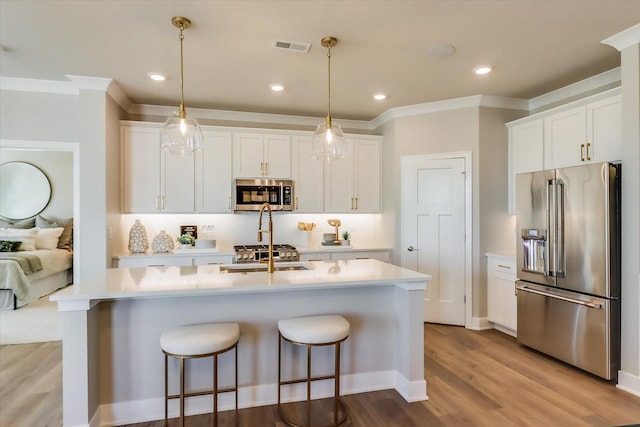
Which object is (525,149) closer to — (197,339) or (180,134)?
(180,134)

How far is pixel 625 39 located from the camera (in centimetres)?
271

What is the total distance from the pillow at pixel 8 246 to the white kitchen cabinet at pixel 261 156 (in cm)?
428

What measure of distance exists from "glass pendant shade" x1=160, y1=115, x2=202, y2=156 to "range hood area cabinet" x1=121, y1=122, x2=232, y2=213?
184 cm

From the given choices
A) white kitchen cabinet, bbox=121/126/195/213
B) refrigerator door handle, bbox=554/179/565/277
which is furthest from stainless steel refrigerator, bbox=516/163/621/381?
white kitchen cabinet, bbox=121/126/195/213

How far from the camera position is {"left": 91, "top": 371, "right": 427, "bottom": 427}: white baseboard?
2.26 meters

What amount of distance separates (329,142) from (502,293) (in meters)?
Answer: 2.79

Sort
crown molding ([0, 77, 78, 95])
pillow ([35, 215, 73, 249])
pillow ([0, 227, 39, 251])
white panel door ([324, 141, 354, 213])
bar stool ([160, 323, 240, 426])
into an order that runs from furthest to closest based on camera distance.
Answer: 1. pillow ([35, 215, 73, 249])
2. pillow ([0, 227, 39, 251])
3. white panel door ([324, 141, 354, 213])
4. crown molding ([0, 77, 78, 95])
5. bar stool ([160, 323, 240, 426])

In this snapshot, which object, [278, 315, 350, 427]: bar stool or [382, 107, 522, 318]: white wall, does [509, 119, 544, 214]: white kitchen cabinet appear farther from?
[278, 315, 350, 427]: bar stool

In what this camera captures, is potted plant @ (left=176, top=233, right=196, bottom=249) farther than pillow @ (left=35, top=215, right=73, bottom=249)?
No

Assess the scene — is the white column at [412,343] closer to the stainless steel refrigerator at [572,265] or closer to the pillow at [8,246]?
the stainless steel refrigerator at [572,265]

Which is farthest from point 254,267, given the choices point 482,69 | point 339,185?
point 482,69

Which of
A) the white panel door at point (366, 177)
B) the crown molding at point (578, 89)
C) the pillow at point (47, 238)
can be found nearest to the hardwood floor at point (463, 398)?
the white panel door at point (366, 177)

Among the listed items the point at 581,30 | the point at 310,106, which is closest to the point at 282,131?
the point at 310,106

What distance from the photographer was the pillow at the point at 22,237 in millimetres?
5844
